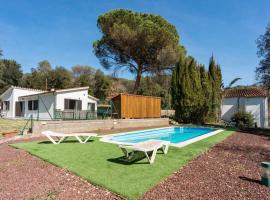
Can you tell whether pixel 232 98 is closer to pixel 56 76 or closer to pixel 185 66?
pixel 185 66

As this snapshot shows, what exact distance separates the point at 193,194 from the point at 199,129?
1485 centimetres

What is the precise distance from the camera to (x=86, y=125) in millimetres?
15188

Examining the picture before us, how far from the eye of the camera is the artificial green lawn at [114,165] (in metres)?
4.96

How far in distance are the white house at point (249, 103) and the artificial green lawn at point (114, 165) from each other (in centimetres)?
2429

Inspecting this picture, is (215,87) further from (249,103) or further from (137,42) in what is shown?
(137,42)

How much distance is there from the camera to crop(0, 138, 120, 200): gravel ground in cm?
458

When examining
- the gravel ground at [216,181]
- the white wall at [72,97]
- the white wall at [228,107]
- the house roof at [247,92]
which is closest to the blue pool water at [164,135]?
the gravel ground at [216,181]

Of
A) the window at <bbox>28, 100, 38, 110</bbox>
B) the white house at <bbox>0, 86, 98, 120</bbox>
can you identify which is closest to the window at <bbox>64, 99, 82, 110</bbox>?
the white house at <bbox>0, 86, 98, 120</bbox>

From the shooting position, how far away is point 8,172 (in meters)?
6.13

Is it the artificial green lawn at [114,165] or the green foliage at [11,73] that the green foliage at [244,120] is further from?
the green foliage at [11,73]

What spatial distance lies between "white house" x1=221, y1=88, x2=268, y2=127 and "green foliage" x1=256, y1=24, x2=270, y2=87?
7.81m

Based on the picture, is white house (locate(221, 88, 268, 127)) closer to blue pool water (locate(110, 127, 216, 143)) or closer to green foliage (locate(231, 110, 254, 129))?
green foliage (locate(231, 110, 254, 129))

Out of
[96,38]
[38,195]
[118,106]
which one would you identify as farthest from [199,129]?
[96,38]

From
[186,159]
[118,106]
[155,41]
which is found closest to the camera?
[186,159]
